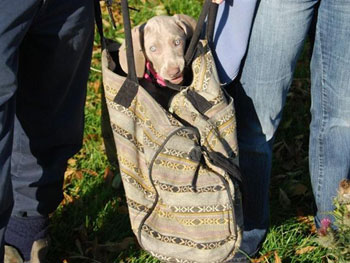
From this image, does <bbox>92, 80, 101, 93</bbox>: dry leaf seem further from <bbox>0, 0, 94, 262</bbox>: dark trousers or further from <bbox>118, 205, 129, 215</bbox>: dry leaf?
<bbox>0, 0, 94, 262</bbox>: dark trousers

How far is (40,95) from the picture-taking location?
267cm

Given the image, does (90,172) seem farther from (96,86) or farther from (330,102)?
(330,102)

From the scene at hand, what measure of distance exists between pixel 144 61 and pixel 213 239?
0.71 meters

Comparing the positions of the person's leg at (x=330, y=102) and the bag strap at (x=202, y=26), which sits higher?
the bag strap at (x=202, y=26)

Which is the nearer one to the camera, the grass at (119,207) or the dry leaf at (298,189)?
the grass at (119,207)

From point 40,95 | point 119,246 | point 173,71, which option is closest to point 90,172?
point 119,246

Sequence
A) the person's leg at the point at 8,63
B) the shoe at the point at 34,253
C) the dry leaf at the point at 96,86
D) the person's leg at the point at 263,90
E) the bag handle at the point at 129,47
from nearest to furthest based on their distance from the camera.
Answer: the person's leg at the point at 8,63 < the bag handle at the point at 129,47 < the person's leg at the point at 263,90 < the shoe at the point at 34,253 < the dry leaf at the point at 96,86

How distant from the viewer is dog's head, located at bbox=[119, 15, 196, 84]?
2434 mm

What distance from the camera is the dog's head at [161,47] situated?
2434 millimetres

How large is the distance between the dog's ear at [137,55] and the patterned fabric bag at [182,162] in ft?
0.15

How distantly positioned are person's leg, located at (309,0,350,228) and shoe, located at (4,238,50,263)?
1.23 m

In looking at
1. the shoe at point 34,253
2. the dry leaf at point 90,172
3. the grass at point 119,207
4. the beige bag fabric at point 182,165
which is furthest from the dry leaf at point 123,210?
the beige bag fabric at point 182,165

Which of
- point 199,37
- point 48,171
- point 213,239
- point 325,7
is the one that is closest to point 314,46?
point 325,7

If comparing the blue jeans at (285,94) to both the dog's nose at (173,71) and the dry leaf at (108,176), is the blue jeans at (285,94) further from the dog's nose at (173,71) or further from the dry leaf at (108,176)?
the dry leaf at (108,176)
